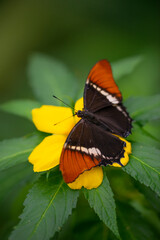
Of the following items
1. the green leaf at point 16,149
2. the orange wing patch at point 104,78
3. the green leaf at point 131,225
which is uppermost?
the orange wing patch at point 104,78

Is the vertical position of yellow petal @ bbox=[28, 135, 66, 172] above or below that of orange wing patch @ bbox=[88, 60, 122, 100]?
below

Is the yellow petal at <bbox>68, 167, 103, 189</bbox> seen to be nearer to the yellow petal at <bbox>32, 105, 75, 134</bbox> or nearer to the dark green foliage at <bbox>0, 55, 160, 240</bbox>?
the dark green foliage at <bbox>0, 55, 160, 240</bbox>

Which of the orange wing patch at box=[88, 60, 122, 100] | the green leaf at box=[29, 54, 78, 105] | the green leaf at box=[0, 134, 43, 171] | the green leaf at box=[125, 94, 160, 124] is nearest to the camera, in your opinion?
the green leaf at box=[0, 134, 43, 171]

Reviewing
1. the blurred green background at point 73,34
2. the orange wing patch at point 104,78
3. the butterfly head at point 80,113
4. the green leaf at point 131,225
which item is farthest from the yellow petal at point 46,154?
the blurred green background at point 73,34

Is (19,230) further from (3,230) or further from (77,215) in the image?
(3,230)

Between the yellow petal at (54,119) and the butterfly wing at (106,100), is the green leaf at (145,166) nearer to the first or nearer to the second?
the butterfly wing at (106,100)

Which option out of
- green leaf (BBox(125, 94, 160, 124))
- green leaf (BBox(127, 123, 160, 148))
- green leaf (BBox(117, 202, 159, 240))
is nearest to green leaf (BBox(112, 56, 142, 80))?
green leaf (BBox(125, 94, 160, 124))

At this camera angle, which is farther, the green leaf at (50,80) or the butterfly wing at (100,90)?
the green leaf at (50,80)
